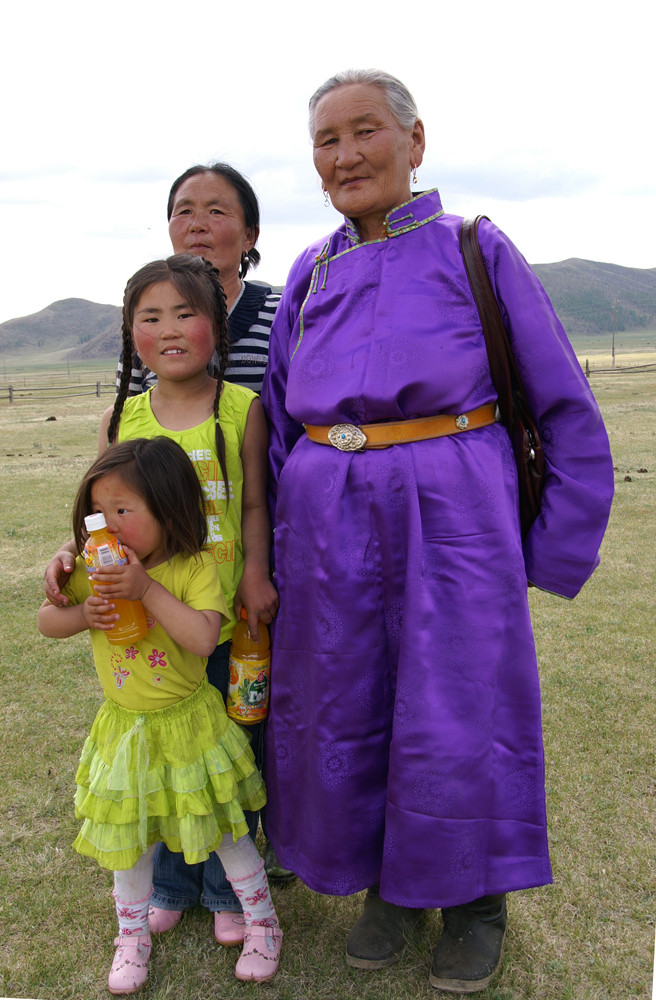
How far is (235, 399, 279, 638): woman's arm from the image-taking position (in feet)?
7.22

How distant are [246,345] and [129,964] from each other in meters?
1.77

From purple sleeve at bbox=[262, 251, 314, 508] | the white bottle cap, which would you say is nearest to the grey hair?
purple sleeve at bbox=[262, 251, 314, 508]

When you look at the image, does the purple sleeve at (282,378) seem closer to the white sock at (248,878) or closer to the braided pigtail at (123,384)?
the braided pigtail at (123,384)

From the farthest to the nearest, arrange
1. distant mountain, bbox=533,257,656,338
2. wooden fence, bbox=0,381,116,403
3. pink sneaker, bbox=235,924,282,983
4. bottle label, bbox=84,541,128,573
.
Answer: distant mountain, bbox=533,257,656,338, wooden fence, bbox=0,381,116,403, pink sneaker, bbox=235,924,282,983, bottle label, bbox=84,541,128,573

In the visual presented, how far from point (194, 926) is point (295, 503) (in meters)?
1.33

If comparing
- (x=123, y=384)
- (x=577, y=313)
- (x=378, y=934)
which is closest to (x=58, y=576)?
(x=123, y=384)

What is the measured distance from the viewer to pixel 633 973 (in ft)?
7.20

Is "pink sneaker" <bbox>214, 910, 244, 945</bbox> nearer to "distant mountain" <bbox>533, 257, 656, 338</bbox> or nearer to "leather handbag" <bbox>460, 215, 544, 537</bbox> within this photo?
"leather handbag" <bbox>460, 215, 544, 537</bbox>

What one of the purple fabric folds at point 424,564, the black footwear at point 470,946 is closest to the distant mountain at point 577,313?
the purple fabric folds at point 424,564

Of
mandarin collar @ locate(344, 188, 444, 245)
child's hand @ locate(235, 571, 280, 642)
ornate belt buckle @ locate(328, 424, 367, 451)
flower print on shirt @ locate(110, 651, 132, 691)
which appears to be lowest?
flower print on shirt @ locate(110, 651, 132, 691)

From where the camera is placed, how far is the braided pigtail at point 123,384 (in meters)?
2.21

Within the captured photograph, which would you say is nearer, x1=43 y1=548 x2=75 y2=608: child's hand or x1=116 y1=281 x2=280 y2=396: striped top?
x1=43 y1=548 x2=75 y2=608: child's hand

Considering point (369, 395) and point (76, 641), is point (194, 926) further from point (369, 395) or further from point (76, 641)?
point (76, 641)

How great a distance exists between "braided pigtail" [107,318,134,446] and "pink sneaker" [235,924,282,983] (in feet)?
4.67
